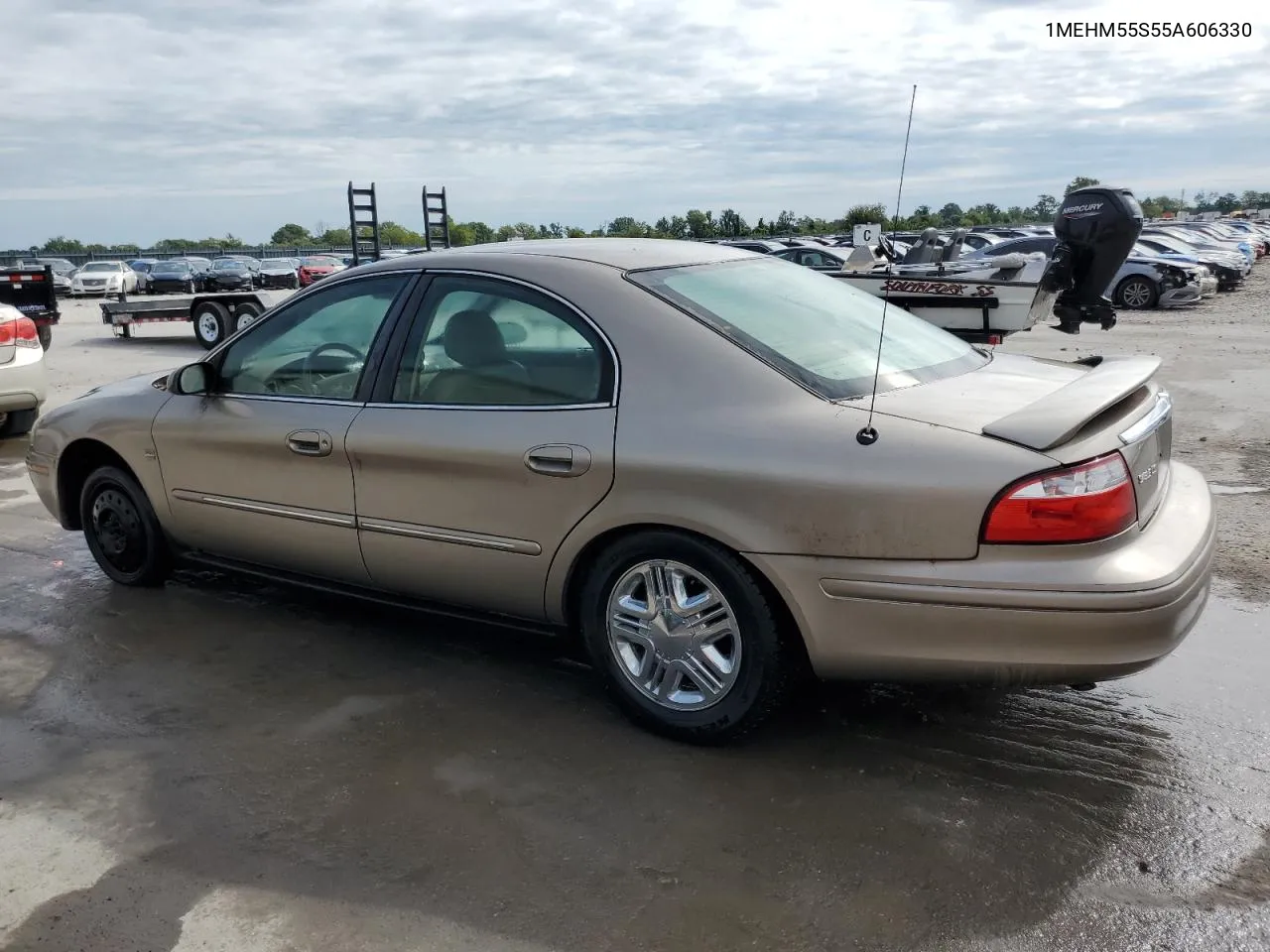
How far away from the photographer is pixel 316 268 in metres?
35.5

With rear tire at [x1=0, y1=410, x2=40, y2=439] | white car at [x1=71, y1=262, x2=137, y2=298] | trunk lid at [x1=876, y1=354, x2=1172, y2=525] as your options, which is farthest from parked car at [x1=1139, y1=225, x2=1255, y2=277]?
white car at [x1=71, y1=262, x2=137, y2=298]

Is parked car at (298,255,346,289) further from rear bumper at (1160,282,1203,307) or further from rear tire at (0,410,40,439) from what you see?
rear tire at (0,410,40,439)

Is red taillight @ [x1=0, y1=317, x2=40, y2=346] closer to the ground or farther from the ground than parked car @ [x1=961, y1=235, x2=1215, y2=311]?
farther from the ground

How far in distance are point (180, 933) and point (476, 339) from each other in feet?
6.91

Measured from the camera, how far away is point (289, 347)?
14.8 ft

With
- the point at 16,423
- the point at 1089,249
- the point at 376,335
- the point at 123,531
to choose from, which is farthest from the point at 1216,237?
the point at 123,531

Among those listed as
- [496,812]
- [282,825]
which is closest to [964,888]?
[496,812]

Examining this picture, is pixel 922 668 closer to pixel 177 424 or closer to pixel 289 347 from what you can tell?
pixel 289 347

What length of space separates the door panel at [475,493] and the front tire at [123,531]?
4.83ft

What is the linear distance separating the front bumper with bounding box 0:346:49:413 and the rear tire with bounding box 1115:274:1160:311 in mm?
19322

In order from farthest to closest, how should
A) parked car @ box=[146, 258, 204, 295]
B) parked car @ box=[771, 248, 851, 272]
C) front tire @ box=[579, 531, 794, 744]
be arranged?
1. parked car @ box=[146, 258, 204, 295]
2. parked car @ box=[771, 248, 851, 272]
3. front tire @ box=[579, 531, 794, 744]

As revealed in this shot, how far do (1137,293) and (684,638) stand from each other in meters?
21.1

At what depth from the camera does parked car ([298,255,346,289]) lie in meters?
33.8

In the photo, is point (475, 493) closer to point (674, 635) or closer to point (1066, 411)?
point (674, 635)
